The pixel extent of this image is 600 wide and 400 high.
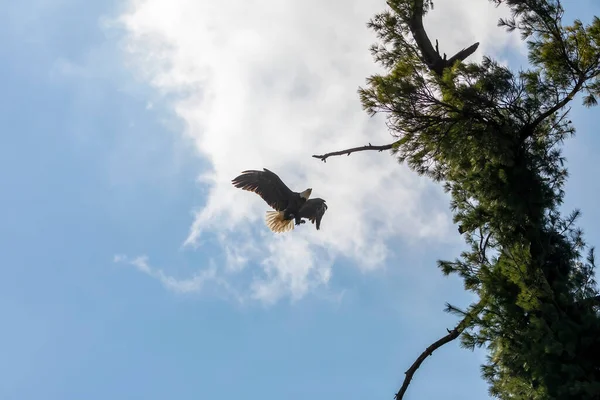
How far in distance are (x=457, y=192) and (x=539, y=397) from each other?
3048mm

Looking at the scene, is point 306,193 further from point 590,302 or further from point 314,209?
point 590,302

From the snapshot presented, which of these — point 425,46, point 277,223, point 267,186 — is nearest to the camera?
point 425,46

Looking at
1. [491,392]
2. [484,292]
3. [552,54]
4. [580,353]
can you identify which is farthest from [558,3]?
[491,392]

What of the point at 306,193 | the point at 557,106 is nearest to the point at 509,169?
the point at 557,106

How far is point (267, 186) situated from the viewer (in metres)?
10.2

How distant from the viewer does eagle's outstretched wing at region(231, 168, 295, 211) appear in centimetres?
995

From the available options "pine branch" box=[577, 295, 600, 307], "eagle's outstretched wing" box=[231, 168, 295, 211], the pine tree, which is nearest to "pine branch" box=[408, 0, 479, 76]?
the pine tree

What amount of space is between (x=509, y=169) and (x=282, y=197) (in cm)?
430

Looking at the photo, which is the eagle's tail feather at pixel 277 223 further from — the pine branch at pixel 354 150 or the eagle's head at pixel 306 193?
the pine branch at pixel 354 150

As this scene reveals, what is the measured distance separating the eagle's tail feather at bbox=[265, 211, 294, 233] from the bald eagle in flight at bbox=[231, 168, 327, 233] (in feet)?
0.57

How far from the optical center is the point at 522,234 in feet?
22.7

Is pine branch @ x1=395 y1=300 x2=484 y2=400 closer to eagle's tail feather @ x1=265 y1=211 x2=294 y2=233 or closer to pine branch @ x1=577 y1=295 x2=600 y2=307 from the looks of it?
pine branch @ x1=577 y1=295 x2=600 y2=307

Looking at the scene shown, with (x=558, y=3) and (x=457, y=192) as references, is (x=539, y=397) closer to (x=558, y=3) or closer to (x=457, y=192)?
(x=457, y=192)

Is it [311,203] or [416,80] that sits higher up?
[311,203]
